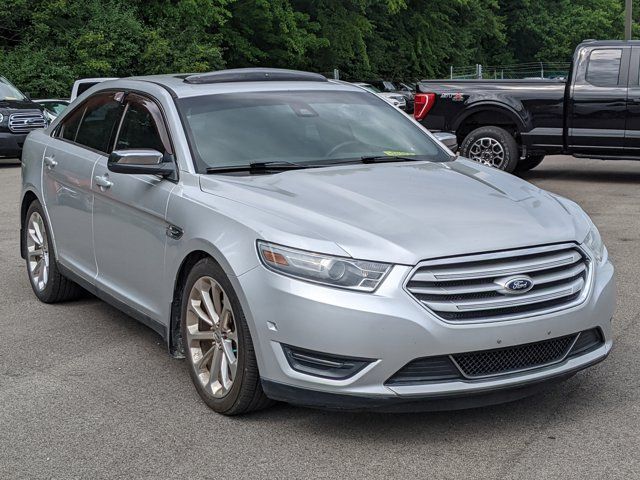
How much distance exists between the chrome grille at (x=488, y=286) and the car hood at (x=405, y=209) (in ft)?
0.17

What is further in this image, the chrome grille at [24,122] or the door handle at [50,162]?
the chrome grille at [24,122]

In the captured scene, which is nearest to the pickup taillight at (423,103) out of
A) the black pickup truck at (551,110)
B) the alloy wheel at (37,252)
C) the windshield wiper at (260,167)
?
the black pickup truck at (551,110)

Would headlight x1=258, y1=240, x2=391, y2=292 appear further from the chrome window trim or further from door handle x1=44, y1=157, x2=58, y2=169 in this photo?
door handle x1=44, y1=157, x2=58, y2=169

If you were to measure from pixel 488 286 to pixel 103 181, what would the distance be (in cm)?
261

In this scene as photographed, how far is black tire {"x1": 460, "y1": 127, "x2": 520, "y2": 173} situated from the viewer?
556 inches

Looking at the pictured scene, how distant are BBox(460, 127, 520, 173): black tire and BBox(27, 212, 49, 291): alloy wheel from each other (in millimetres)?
8184

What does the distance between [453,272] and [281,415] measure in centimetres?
114

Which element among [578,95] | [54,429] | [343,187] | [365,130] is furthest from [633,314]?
[578,95]

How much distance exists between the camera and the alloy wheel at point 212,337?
4.55 m

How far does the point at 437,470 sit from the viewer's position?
3979 millimetres

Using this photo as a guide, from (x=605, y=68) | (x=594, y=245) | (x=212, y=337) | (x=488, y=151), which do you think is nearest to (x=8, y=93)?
(x=488, y=151)

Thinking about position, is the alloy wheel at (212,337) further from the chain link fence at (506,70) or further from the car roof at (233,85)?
the chain link fence at (506,70)

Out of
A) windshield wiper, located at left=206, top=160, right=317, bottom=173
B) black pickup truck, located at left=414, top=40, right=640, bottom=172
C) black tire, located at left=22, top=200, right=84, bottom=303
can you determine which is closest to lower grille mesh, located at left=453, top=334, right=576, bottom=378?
windshield wiper, located at left=206, top=160, right=317, bottom=173

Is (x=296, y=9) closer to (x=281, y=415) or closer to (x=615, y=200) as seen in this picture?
(x=615, y=200)
